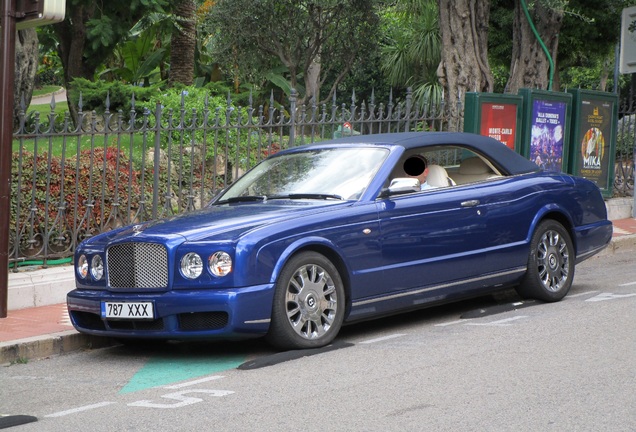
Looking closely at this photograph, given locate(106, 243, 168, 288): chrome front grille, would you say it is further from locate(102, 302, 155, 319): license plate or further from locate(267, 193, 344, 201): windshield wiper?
locate(267, 193, 344, 201): windshield wiper

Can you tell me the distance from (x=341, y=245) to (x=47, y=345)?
240 centimetres

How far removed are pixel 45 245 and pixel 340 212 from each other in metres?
3.53

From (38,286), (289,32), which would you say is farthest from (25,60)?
(289,32)

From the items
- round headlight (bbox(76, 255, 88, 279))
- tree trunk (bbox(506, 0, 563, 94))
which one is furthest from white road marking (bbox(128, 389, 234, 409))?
tree trunk (bbox(506, 0, 563, 94))

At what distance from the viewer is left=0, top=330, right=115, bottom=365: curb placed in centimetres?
798

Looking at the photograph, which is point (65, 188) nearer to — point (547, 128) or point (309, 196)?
point (309, 196)

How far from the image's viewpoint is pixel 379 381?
6664 millimetres

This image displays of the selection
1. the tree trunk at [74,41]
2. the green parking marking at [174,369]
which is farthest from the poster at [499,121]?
the tree trunk at [74,41]

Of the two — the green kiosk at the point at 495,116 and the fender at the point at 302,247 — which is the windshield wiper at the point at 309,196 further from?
the green kiosk at the point at 495,116

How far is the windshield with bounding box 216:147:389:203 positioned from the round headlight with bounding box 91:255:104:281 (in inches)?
55.4

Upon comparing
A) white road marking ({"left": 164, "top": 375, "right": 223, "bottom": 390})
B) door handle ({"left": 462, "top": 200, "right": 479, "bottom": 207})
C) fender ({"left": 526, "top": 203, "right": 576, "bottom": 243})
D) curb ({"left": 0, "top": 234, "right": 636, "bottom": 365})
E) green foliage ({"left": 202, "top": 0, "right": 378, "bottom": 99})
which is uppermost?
green foliage ({"left": 202, "top": 0, "right": 378, "bottom": 99})

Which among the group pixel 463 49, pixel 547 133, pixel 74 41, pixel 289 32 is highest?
pixel 289 32

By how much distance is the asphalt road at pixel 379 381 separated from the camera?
18.9 feet

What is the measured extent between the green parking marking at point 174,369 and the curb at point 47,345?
86cm
